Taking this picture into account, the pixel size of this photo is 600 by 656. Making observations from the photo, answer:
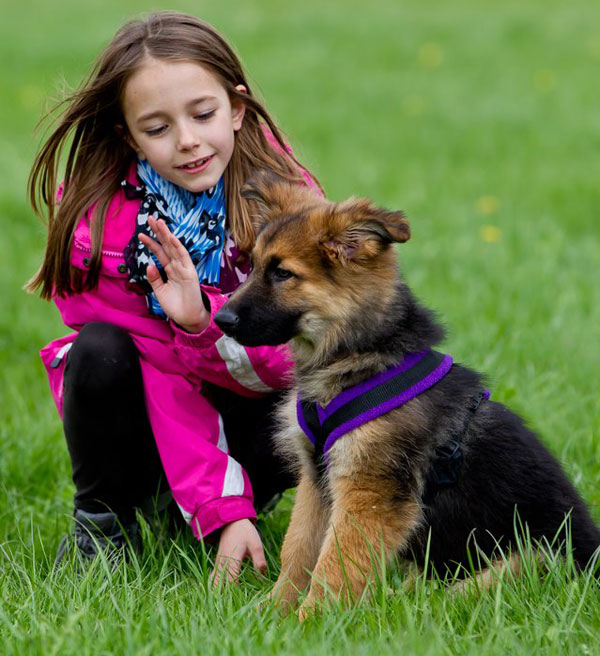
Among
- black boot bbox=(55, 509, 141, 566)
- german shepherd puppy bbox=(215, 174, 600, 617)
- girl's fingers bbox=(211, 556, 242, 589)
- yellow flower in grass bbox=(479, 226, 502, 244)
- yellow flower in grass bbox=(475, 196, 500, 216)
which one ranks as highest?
german shepherd puppy bbox=(215, 174, 600, 617)

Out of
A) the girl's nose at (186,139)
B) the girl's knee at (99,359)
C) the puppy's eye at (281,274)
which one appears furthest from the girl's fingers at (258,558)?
the girl's nose at (186,139)

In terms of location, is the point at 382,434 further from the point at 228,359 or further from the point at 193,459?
the point at 193,459

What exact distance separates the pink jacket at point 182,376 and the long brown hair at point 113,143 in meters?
0.06

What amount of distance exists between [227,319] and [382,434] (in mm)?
608

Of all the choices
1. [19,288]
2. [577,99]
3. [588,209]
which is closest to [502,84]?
[577,99]

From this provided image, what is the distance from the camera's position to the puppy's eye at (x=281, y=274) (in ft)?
10.1

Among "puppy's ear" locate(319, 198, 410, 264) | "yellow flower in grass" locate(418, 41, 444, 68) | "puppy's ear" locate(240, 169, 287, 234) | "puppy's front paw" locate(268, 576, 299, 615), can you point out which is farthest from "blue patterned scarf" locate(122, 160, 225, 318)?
"yellow flower in grass" locate(418, 41, 444, 68)

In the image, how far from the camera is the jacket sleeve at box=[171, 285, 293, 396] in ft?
11.1

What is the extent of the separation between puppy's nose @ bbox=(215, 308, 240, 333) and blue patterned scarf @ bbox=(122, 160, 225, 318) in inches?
23.1

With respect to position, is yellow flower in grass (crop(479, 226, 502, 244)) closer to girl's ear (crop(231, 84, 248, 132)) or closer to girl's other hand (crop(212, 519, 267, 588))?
girl's ear (crop(231, 84, 248, 132))

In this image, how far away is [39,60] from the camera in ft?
43.4

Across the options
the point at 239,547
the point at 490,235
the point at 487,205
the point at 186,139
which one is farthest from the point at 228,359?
the point at 487,205

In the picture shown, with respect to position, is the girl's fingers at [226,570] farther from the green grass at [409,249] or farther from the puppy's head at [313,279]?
the puppy's head at [313,279]

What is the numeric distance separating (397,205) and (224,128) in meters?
4.46
